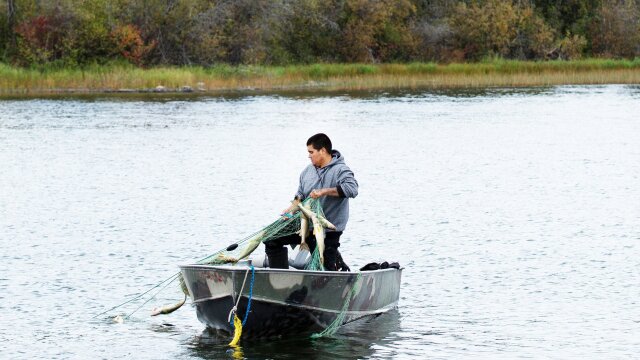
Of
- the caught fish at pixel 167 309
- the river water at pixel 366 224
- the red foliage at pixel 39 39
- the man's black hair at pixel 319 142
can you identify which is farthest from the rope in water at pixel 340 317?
the red foliage at pixel 39 39

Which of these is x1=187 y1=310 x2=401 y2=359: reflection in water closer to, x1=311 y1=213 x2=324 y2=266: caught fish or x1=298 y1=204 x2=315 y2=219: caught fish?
x1=311 y1=213 x2=324 y2=266: caught fish

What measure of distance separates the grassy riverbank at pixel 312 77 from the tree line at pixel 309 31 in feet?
7.69

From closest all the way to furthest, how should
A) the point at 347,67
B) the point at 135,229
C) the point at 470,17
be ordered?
1. the point at 135,229
2. the point at 347,67
3. the point at 470,17

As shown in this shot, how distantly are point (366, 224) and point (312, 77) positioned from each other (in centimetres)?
5078

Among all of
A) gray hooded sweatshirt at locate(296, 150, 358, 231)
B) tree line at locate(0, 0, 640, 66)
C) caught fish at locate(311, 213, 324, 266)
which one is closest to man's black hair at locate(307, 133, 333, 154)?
gray hooded sweatshirt at locate(296, 150, 358, 231)

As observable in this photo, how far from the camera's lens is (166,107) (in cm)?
5675

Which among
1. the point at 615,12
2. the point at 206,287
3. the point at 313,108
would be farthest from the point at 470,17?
the point at 206,287

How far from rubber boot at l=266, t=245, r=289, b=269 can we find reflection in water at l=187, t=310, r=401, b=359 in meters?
0.77

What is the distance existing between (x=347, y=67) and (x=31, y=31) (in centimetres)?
1732

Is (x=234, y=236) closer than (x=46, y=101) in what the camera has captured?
Yes

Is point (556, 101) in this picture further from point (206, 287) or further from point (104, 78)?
point (206, 287)

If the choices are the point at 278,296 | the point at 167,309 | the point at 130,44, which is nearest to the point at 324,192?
the point at 278,296

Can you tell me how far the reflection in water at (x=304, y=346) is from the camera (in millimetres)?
12891

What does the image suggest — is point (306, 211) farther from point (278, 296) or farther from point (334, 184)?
point (278, 296)
